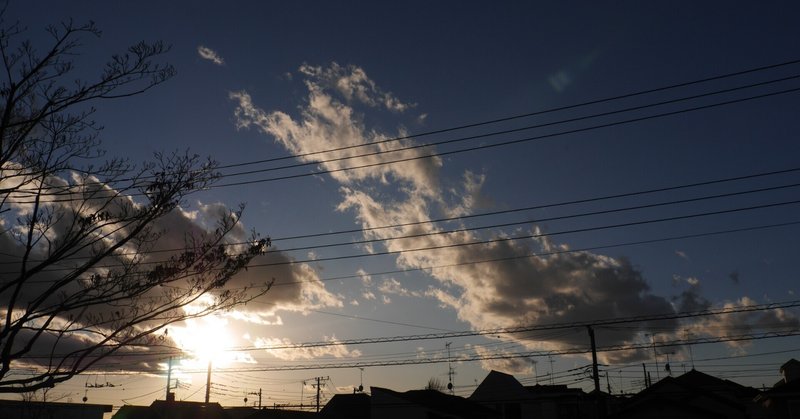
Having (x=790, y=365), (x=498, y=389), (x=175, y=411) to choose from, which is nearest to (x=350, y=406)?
(x=498, y=389)

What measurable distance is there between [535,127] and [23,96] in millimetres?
14656

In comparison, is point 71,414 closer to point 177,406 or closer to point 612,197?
point 177,406

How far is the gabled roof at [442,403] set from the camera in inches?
2200

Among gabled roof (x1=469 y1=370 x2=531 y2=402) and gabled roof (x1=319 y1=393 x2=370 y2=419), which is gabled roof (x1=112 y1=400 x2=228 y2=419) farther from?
gabled roof (x1=469 y1=370 x2=531 y2=402)

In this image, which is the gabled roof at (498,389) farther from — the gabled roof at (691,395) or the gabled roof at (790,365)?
the gabled roof at (790,365)

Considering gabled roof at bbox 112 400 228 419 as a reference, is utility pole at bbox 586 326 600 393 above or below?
above

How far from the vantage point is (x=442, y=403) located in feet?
202

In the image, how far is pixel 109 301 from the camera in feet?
36.2

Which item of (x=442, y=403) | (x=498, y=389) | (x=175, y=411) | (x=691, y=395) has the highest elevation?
(x=498, y=389)

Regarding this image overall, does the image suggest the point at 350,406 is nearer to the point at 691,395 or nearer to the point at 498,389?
the point at 498,389

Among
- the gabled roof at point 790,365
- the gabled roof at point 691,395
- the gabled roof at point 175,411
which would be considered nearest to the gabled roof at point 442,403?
the gabled roof at point 691,395

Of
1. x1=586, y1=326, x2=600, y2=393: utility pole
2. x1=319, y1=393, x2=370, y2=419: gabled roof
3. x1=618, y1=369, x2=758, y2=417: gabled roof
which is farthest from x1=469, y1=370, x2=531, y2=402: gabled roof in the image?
x1=586, y1=326, x2=600, y2=393: utility pole

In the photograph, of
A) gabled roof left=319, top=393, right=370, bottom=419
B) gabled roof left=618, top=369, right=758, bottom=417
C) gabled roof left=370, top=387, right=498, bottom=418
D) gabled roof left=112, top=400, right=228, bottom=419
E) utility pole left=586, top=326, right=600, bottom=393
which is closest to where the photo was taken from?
gabled roof left=618, top=369, right=758, bottom=417

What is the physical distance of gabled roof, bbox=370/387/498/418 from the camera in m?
55.9
